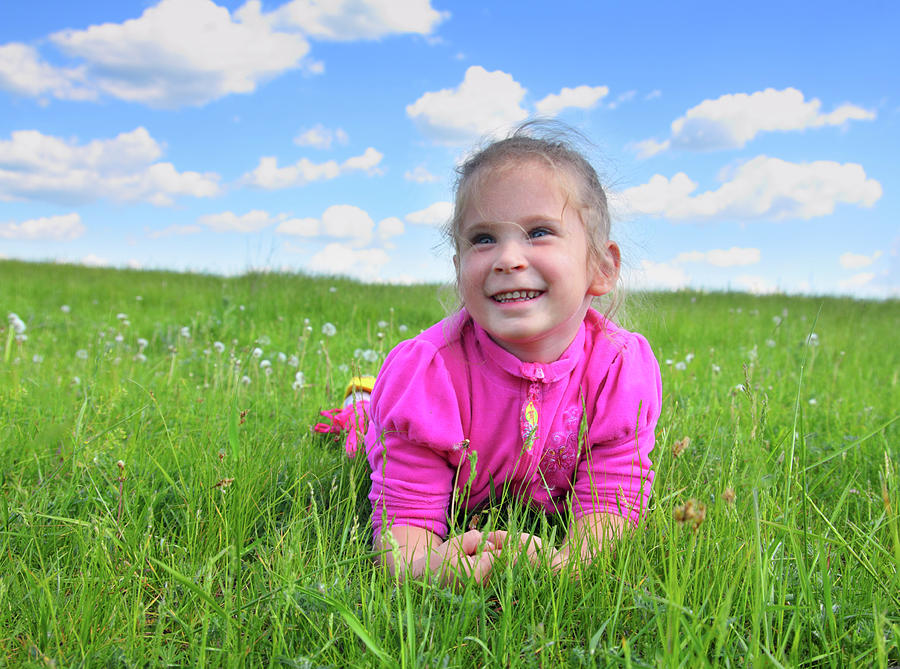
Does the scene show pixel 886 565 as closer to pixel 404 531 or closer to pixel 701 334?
pixel 404 531

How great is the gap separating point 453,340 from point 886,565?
1593 millimetres

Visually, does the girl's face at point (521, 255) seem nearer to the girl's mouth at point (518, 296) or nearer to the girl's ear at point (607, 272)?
the girl's mouth at point (518, 296)

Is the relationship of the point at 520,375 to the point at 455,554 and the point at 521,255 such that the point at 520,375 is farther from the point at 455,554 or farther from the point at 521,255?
the point at 455,554

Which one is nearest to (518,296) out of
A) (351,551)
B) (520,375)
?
(520,375)

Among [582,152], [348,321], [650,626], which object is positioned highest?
[582,152]

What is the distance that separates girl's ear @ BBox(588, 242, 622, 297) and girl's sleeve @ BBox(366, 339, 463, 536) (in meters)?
0.67

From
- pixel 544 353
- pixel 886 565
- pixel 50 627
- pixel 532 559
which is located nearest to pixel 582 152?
pixel 544 353

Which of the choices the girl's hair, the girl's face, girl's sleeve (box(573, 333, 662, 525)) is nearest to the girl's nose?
the girl's face

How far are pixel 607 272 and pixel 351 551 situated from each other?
4.61 feet

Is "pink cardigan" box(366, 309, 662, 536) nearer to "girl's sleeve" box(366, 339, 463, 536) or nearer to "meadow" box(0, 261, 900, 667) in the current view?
"girl's sleeve" box(366, 339, 463, 536)

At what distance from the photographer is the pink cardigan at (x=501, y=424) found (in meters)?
2.53

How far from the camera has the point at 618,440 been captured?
8.71 feet

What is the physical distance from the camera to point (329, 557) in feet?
7.27

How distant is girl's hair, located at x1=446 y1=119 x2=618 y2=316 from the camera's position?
2537 mm
